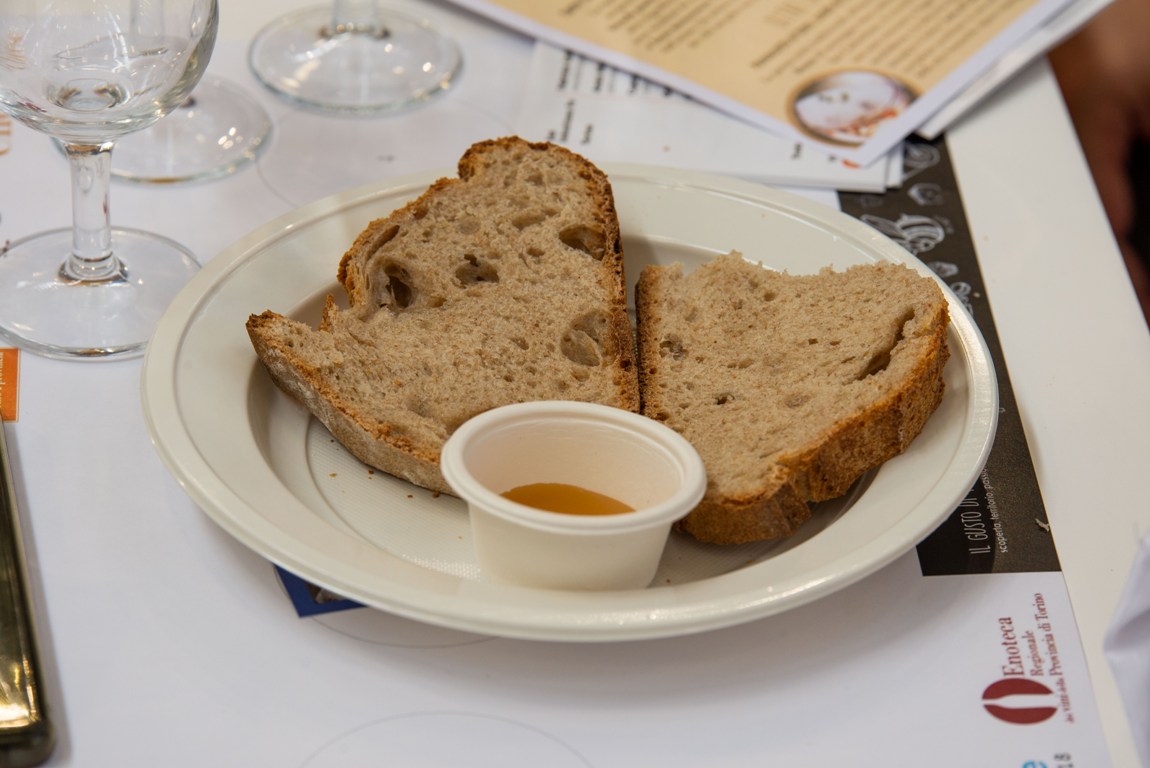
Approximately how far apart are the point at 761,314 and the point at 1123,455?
1.51ft

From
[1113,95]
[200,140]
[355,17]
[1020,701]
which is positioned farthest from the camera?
[1113,95]

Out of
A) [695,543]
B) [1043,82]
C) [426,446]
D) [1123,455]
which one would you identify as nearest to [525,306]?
[426,446]

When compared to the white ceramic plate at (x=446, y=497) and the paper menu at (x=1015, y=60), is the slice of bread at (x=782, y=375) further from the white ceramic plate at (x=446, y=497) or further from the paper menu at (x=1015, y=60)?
the paper menu at (x=1015, y=60)

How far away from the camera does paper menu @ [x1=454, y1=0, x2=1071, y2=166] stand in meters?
2.04

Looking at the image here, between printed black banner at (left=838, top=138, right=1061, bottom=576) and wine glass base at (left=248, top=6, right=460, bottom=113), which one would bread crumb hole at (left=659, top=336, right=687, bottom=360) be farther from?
wine glass base at (left=248, top=6, right=460, bottom=113)

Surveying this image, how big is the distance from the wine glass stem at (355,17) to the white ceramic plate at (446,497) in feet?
2.11

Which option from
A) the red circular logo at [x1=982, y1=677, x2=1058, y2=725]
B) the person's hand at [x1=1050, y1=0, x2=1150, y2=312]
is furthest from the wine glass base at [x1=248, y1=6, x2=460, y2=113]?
the person's hand at [x1=1050, y1=0, x2=1150, y2=312]

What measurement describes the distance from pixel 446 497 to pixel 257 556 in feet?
0.67

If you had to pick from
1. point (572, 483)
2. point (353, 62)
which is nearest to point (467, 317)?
point (572, 483)

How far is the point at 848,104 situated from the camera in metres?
2.06

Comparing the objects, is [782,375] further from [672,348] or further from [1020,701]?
[1020,701]

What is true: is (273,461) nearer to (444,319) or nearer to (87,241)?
A: (444,319)

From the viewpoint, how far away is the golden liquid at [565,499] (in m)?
1.16

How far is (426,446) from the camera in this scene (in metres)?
1.28
